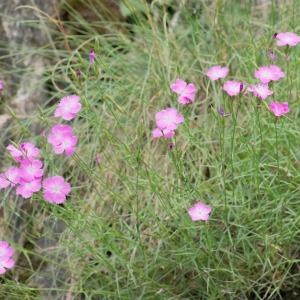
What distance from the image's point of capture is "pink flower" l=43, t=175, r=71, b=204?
1.53 metres

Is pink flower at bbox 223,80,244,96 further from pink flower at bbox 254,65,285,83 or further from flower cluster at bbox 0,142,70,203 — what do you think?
flower cluster at bbox 0,142,70,203

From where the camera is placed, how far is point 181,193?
170cm

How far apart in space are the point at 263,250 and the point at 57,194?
77 centimetres

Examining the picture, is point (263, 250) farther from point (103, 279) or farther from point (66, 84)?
point (66, 84)

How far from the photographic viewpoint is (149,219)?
2.13m

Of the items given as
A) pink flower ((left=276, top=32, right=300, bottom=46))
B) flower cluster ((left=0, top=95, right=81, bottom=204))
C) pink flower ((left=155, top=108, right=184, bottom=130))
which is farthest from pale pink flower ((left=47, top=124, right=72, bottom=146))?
pink flower ((left=276, top=32, right=300, bottom=46))

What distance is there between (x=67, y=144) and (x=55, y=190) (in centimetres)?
12

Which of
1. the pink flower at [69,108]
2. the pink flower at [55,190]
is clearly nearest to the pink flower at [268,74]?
the pink flower at [69,108]

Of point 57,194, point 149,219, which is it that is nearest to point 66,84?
point 149,219

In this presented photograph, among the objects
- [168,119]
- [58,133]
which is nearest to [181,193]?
[168,119]

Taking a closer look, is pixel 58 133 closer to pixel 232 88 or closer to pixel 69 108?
pixel 69 108

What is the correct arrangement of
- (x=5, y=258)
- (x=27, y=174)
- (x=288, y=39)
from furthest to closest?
(x=288, y=39) → (x=5, y=258) → (x=27, y=174)

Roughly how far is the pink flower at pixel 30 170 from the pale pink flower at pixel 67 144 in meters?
0.07

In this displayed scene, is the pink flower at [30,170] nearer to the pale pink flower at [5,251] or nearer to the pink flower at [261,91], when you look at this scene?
the pale pink flower at [5,251]
